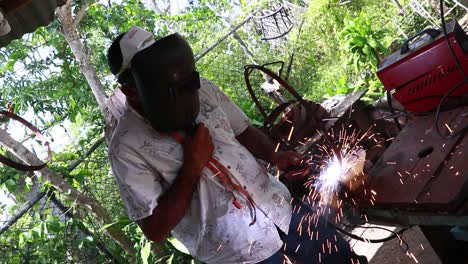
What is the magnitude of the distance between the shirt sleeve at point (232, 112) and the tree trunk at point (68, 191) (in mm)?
2624

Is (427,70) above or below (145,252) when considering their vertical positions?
above

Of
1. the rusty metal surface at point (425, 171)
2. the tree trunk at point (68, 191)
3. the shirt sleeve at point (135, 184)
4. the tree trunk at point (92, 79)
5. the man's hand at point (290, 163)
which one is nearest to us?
the rusty metal surface at point (425, 171)

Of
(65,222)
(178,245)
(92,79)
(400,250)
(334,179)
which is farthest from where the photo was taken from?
(92,79)

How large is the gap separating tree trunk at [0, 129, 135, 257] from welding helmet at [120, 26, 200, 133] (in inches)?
107

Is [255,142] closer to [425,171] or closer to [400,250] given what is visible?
[425,171]

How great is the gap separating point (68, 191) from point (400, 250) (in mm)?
3185

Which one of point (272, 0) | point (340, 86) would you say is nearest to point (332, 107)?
point (340, 86)

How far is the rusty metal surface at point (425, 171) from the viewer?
1917mm

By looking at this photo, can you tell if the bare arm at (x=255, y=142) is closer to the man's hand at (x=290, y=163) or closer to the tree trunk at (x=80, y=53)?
the man's hand at (x=290, y=163)

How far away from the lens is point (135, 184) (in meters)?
2.02

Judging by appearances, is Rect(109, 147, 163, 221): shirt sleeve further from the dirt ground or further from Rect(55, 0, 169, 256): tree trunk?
Rect(55, 0, 169, 256): tree trunk


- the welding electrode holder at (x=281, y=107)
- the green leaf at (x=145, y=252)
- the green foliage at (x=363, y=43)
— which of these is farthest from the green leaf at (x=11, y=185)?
the green foliage at (x=363, y=43)

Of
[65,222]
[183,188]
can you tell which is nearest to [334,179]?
[183,188]

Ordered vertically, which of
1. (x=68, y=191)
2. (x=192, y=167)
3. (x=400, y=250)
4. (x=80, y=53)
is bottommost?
(x=400, y=250)
